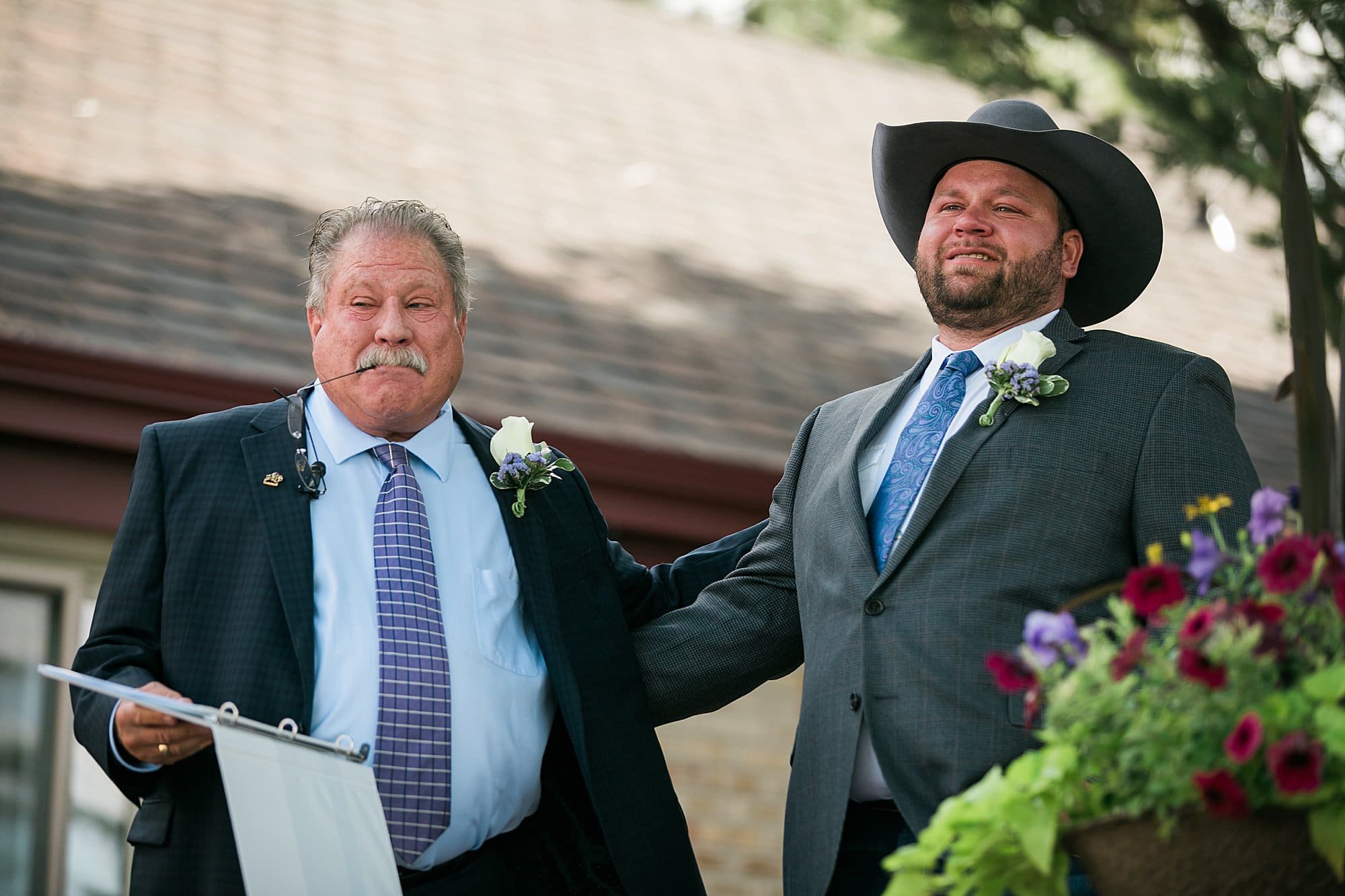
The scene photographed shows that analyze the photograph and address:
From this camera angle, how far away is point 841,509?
365cm

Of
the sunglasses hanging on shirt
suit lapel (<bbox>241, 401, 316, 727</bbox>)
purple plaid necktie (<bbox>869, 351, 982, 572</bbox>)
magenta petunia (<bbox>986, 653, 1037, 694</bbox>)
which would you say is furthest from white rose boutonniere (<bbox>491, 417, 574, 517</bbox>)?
magenta petunia (<bbox>986, 653, 1037, 694</bbox>)

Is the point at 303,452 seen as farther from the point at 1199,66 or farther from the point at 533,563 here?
Answer: the point at 1199,66

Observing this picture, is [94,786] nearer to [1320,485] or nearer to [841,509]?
[841,509]

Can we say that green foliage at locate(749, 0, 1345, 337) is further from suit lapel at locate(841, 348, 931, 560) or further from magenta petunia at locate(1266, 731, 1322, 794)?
magenta petunia at locate(1266, 731, 1322, 794)

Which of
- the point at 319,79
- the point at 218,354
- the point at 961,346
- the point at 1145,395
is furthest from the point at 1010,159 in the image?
the point at 319,79

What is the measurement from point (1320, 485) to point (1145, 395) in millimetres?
1103

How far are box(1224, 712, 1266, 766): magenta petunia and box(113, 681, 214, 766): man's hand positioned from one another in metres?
2.00

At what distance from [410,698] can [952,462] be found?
1288 mm

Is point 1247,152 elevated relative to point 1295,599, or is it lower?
elevated

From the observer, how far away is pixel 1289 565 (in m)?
2.18

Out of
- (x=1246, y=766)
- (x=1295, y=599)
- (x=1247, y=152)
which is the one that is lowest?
(x=1246, y=766)

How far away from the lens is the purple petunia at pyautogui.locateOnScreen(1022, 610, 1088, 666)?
233 centimetres

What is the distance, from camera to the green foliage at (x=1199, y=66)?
24.8 ft

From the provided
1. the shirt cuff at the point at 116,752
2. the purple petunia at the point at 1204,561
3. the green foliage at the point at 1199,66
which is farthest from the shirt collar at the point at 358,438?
the green foliage at the point at 1199,66
